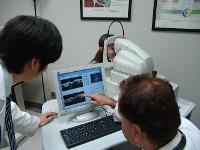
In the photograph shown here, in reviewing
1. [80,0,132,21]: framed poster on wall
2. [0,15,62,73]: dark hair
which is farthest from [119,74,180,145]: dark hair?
[80,0,132,21]: framed poster on wall

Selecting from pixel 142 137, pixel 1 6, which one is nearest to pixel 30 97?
pixel 1 6

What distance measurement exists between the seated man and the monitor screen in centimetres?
61

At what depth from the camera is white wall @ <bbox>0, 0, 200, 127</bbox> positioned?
A: 223cm

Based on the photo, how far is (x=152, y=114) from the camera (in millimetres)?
747

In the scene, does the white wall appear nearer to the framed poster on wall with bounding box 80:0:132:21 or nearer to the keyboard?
the framed poster on wall with bounding box 80:0:132:21

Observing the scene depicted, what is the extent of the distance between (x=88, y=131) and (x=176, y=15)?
1460 millimetres

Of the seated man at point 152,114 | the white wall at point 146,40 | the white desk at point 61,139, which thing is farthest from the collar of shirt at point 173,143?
the white wall at point 146,40

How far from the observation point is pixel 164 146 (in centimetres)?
80

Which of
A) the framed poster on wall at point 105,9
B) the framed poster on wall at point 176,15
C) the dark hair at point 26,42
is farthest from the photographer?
the framed poster on wall at point 105,9

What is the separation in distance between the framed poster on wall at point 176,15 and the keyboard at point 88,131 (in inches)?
48.4

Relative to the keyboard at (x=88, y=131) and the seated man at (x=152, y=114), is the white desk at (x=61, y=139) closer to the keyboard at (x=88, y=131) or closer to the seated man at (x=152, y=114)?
the keyboard at (x=88, y=131)

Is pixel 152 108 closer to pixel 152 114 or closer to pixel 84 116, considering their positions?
pixel 152 114

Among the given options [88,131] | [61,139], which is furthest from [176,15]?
[61,139]

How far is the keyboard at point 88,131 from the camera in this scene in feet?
4.05
